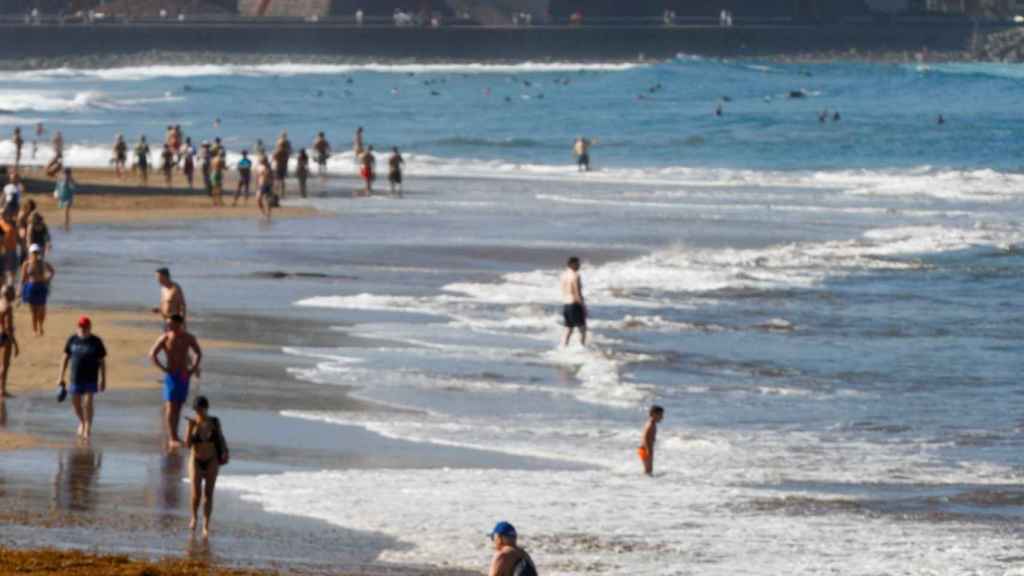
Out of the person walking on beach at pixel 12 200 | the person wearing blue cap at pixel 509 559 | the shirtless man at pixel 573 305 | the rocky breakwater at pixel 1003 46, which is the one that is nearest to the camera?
the person wearing blue cap at pixel 509 559

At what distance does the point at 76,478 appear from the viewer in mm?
17047

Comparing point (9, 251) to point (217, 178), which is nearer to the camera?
point (9, 251)

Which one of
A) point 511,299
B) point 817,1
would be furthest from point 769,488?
point 817,1

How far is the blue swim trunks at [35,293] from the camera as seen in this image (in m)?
24.2

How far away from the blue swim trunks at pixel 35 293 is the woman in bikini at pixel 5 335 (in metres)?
3.22

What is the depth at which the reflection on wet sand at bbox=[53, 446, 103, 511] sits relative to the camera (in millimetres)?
16156

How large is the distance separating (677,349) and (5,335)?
8.87 m

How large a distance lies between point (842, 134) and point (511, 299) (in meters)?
52.9

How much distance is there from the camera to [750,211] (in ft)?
165

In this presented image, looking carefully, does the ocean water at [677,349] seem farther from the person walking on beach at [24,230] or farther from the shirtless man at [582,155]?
the person walking on beach at [24,230]

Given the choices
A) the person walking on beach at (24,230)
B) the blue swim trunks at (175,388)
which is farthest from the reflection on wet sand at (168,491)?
the person walking on beach at (24,230)

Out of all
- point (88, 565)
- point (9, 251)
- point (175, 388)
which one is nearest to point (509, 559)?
point (88, 565)

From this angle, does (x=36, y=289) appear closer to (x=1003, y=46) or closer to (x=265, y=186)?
(x=265, y=186)

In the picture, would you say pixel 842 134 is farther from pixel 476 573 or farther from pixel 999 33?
pixel 999 33
